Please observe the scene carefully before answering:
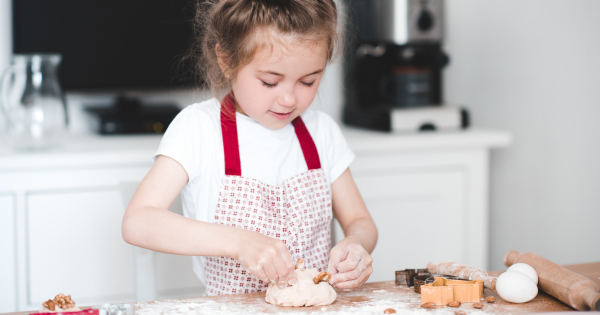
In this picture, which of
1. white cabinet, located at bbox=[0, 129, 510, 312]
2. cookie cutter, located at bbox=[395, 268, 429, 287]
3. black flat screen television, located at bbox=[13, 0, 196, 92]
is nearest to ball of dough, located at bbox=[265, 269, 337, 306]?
cookie cutter, located at bbox=[395, 268, 429, 287]

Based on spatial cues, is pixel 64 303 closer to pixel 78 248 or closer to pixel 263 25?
pixel 263 25

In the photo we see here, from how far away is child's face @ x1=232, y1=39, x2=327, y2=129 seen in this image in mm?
910

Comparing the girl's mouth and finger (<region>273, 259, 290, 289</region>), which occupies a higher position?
the girl's mouth

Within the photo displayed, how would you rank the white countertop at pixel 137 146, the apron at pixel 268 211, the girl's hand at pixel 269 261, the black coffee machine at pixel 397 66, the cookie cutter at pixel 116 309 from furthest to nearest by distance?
the black coffee machine at pixel 397 66 → the white countertop at pixel 137 146 → the apron at pixel 268 211 → the girl's hand at pixel 269 261 → the cookie cutter at pixel 116 309

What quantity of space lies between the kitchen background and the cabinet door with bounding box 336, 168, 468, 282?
0.23 metres

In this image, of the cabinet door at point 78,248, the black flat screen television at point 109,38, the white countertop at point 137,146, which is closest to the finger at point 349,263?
the white countertop at point 137,146

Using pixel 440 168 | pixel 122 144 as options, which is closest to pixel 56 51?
pixel 122 144

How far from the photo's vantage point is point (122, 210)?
1533 millimetres

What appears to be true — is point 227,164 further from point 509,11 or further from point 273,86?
point 509,11

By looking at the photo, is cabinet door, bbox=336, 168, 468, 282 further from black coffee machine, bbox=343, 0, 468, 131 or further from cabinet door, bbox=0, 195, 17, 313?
cabinet door, bbox=0, 195, 17, 313

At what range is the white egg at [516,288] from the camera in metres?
0.76

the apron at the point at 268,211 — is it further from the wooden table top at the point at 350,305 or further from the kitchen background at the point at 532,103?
the kitchen background at the point at 532,103

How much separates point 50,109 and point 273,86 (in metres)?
0.91

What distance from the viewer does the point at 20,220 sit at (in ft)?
4.78
